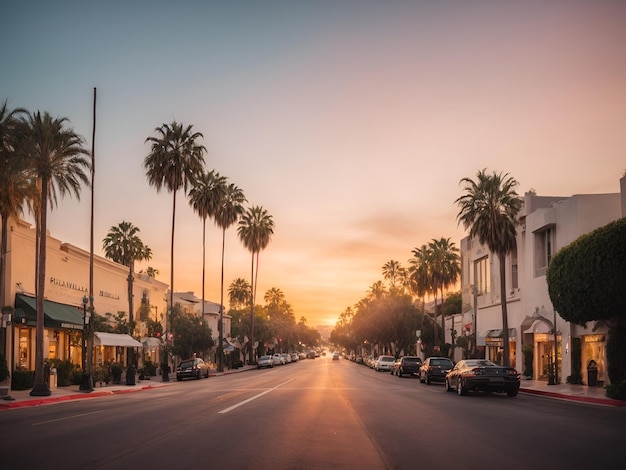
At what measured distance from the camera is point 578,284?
102ft

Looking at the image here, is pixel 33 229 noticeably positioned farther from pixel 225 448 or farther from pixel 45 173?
pixel 225 448

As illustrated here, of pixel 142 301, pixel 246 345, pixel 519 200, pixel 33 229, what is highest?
pixel 519 200

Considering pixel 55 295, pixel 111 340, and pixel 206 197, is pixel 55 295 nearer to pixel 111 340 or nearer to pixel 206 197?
pixel 111 340

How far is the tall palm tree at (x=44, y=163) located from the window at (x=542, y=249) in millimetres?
28625

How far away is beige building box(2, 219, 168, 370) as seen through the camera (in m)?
37.0

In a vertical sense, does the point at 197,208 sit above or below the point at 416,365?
above

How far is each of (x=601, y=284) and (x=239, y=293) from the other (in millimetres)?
121078

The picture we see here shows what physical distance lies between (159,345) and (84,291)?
9.84 metres

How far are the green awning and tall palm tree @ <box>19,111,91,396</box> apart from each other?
6436 millimetres

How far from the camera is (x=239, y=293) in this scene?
146625 millimetres

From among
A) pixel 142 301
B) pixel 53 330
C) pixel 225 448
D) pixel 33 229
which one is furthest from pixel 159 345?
pixel 225 448

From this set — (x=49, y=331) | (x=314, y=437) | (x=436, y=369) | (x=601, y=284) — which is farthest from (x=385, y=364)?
(x=314, y=437)

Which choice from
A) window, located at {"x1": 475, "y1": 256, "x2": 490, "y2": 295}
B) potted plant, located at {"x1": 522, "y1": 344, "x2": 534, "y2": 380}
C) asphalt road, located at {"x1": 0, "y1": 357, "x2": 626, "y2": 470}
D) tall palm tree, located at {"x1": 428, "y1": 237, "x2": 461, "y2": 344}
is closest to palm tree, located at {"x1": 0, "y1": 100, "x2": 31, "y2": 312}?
asphalt road, located at {"x1": 0, "y1": 357, "x2": 626, "y2": 470}

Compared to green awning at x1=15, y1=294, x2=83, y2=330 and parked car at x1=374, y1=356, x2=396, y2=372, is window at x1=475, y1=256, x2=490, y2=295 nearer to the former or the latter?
parked car at x1=374, y1=356, x2=396, y2=372
